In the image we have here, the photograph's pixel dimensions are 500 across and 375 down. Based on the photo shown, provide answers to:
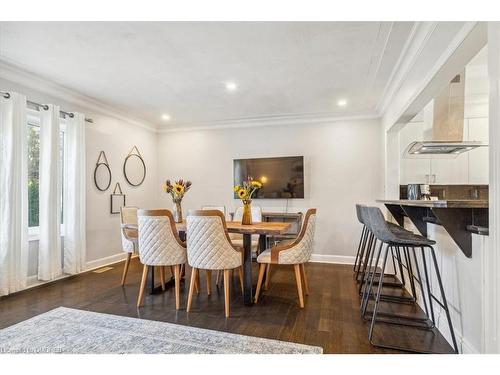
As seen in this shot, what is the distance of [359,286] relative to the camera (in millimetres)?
3281

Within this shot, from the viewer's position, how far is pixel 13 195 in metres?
2.93

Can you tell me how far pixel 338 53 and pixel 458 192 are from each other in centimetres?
280

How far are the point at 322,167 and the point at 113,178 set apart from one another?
3539 mm

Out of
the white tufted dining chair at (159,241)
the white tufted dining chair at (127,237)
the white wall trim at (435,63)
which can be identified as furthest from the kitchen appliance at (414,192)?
the white tufted dining chair at (127,237)

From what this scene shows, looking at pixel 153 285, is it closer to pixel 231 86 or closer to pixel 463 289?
pixel 231 86

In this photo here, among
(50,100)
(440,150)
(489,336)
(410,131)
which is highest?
(50,100)

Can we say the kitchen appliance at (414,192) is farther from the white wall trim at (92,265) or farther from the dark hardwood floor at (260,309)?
the white wall trim at (92,265)

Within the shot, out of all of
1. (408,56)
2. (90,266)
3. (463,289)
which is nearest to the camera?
(463,289)

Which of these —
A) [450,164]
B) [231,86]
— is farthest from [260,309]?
[450,164]

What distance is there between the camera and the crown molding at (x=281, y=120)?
4574mm

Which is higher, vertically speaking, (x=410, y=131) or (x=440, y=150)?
(x=410, y=131)
